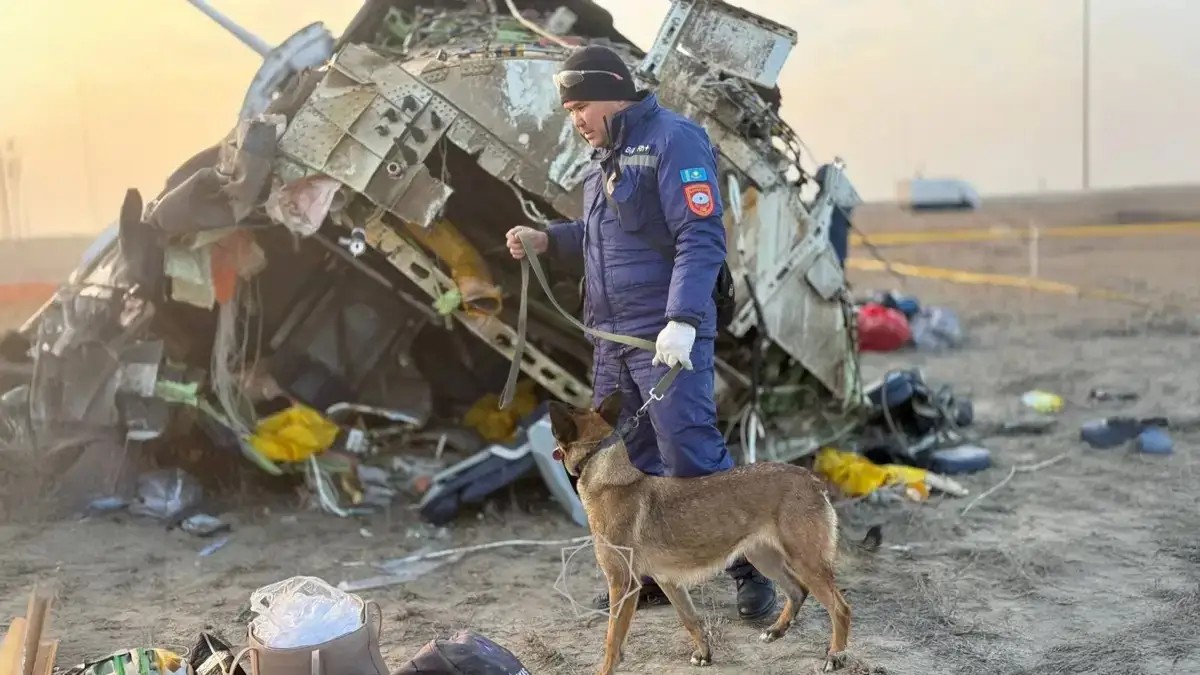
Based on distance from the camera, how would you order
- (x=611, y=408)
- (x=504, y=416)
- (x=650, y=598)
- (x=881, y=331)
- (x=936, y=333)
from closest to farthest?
(x=611, y=408), (x=650, y=598), (x=504, y=416), (x=881, y=331), (x=936, y=333)

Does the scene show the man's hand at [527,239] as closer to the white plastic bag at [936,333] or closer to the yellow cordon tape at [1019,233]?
the white plastic bag at [936,333]

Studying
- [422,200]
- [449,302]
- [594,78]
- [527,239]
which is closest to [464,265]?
[449,302]

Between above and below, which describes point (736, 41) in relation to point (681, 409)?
above

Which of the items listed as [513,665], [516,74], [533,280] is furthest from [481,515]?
[513,665]

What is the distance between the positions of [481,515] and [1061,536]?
3.12 m

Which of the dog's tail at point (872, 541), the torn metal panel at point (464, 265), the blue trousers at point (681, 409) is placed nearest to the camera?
the blue trousers at point (681, 409)

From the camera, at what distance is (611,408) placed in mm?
3584

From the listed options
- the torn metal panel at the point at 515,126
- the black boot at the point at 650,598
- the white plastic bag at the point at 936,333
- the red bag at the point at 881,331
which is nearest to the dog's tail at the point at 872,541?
the black boot at the point at 650,598

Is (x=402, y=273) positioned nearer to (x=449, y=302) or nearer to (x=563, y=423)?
(x=449, y=302)

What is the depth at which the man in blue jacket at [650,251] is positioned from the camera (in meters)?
3.63

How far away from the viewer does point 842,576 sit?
4730 mm

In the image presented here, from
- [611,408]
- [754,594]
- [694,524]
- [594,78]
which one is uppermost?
[594,78]

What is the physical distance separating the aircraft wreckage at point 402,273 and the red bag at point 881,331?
480 centimetres

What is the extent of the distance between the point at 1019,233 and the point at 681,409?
20023 millimetres
